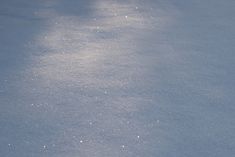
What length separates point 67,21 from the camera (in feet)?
26.9

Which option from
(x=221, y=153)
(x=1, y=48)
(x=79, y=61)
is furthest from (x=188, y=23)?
(x=221, y=153)

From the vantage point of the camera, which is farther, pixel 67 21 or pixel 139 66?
pixel 67 21

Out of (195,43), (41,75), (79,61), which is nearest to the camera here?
(41,75)

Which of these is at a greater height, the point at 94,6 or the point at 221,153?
the point at 221,153

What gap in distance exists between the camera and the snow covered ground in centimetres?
468

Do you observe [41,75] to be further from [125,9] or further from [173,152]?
[125,9]

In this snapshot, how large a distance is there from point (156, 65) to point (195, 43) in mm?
1102

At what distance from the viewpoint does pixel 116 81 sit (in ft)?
19.5

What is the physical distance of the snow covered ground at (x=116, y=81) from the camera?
15.3 ft

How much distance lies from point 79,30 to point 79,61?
132 centimetres

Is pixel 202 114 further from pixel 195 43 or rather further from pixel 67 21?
pixel 67 21

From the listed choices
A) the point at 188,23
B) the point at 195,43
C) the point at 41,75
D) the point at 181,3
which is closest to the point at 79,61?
the point at 41,75

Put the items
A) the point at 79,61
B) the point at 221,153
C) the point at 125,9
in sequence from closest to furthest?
the point at 221,153
the point at 79,61
the point at 125,9

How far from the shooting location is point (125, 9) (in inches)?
354
